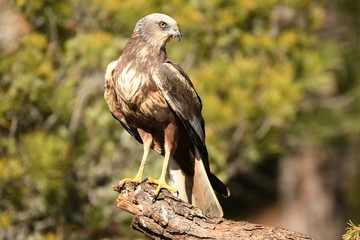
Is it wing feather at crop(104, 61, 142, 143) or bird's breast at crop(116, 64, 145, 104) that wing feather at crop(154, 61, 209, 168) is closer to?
bird's breast at crop(116, 64, 145, 104)

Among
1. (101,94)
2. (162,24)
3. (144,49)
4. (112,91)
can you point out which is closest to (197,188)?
(112,91)

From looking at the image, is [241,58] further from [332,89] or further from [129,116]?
[332,89]

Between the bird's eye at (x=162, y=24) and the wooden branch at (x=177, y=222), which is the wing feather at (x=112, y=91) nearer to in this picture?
the bird's eye at (x=162, y=24)

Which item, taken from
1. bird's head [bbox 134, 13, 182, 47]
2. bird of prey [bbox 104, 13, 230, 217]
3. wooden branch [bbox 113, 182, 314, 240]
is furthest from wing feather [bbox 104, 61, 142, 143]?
wooden branch [bbox 113, 182, 314, 240]

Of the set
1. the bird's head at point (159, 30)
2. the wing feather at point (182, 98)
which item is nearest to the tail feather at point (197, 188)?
the wing feather at point (182, 98)

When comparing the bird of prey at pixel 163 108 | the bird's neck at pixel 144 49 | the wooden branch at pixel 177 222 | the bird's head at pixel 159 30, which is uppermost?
the bird's head at pixel 159 30

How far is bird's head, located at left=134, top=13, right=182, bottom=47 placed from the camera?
4.09 meters

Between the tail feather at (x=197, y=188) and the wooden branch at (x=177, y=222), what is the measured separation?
536mm

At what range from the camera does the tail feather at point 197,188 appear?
419 centimetres

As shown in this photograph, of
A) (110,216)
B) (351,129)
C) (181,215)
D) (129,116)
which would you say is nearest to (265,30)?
(351,129)

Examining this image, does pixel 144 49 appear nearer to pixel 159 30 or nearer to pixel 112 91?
pixel 159 30

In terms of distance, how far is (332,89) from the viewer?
400 inches

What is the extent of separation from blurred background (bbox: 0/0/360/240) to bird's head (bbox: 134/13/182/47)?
166cm

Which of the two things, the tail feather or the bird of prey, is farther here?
the tail feather
